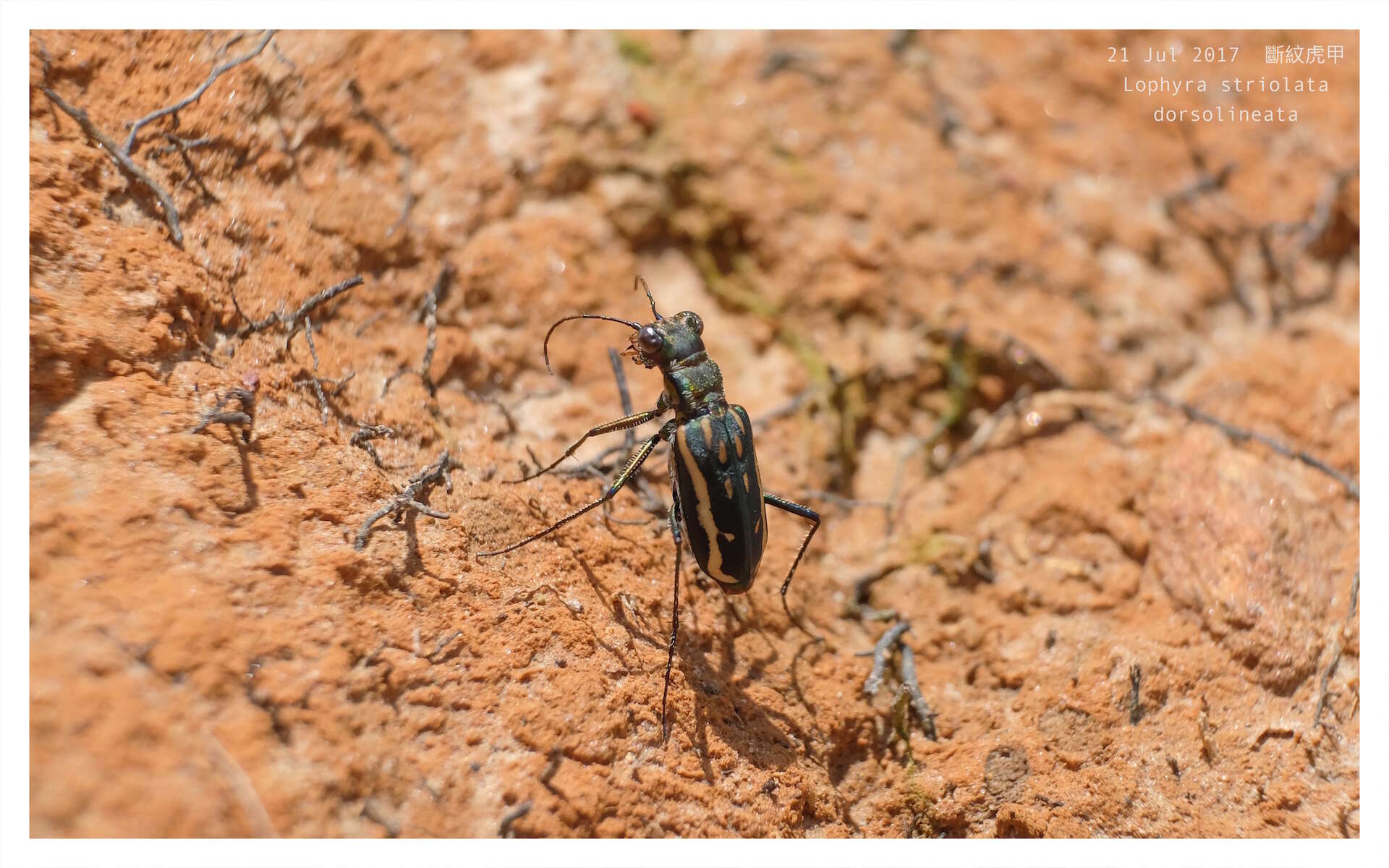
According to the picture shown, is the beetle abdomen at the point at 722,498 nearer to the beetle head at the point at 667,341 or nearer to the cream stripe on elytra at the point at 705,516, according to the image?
the cream stripe on elytra at the point at 705,516

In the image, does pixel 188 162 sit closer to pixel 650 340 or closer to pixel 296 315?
pixel 296 315

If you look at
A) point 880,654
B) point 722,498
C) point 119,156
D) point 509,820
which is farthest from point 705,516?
point 119,156

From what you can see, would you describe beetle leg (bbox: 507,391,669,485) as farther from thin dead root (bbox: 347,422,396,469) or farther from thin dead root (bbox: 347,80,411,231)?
thin dead root (bbox: 347,80,411,231)

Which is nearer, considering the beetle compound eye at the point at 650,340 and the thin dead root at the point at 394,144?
the beetle compound eye at the point at 650,340

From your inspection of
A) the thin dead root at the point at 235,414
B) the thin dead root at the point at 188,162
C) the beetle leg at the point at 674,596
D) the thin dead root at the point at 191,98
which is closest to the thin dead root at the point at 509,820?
the beetle leg at the point at 674,596

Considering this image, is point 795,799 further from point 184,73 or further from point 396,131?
point 184,73

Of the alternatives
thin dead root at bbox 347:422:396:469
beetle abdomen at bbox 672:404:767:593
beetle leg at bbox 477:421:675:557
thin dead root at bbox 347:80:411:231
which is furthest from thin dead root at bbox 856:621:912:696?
thin dead root at bbox 347:80:411:231
